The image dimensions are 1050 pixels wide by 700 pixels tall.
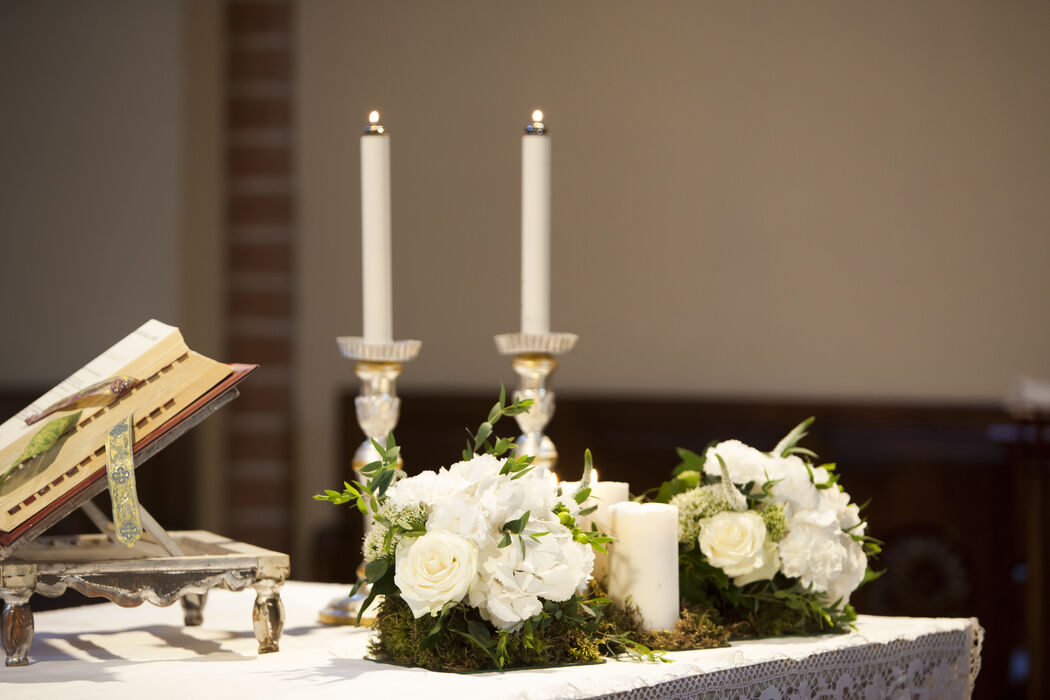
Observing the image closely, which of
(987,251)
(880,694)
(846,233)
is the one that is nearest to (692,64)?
(846,233)

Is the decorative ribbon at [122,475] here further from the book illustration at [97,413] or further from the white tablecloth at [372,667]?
the white tablecloth at [372,667]

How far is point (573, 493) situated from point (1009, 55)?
2749 millimetres

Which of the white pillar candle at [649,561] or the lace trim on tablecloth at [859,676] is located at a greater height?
the white pillar candle at [649,561]

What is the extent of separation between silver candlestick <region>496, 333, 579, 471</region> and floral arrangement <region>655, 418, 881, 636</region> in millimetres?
202

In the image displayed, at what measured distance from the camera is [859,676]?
5.06ft

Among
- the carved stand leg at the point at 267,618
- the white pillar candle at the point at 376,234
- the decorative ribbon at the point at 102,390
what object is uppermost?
the white pillar candle at the point at 376,234

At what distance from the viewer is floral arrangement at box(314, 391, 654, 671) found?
1319 millimetres

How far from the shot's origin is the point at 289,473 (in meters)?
4.13

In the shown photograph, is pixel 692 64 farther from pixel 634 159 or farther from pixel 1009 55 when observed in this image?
pixel 1009 55

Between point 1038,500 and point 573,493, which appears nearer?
point 573,493

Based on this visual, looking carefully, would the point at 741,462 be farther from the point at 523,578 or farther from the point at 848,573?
the point at 523,578

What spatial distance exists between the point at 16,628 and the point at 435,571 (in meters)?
0.49

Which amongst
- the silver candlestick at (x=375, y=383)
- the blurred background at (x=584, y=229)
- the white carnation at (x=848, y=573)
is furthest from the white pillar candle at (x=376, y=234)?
the blurred background at (x=584, y=229)

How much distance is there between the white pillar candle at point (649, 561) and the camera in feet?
4.82
